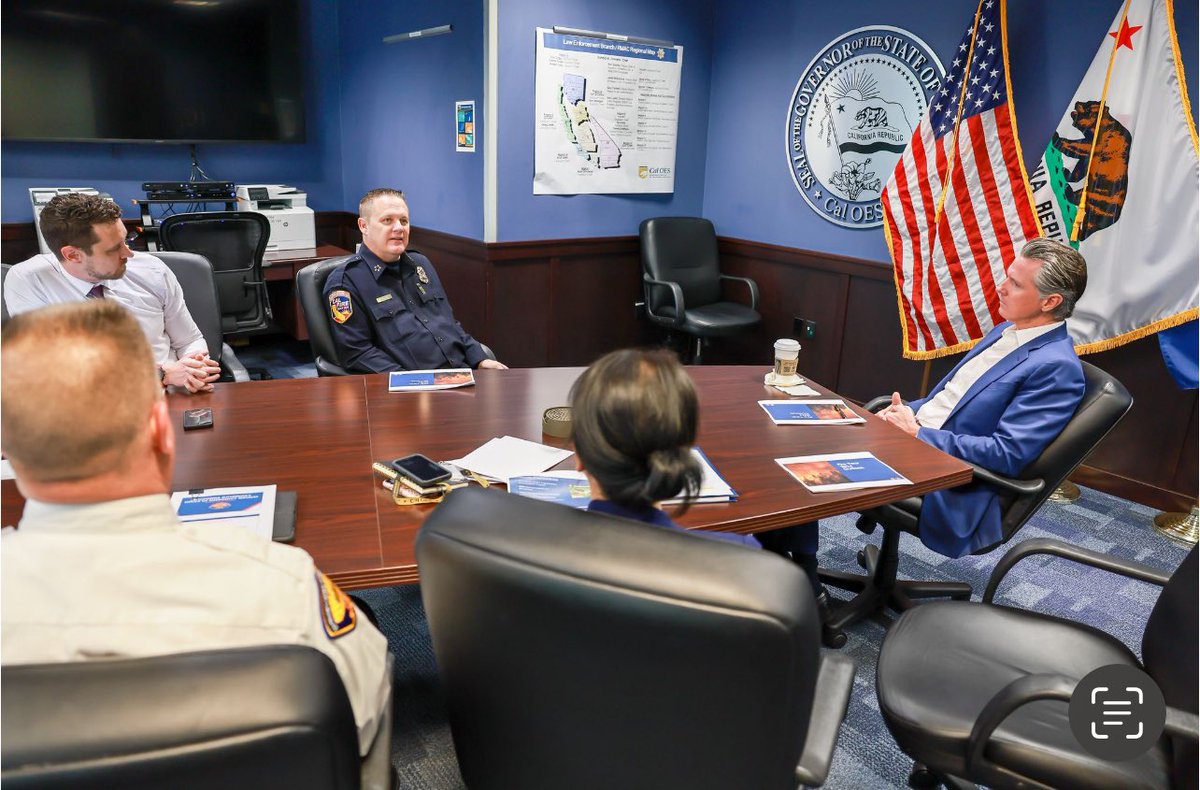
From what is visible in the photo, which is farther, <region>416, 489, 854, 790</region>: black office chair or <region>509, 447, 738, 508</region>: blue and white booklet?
<region>509, 447, 738, 508</region>: blue and white booklet

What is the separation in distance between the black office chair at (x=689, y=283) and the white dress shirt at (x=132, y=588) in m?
3.59

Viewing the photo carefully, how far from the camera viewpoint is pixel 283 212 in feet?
15.5

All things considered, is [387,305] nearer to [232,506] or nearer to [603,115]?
[232,506]

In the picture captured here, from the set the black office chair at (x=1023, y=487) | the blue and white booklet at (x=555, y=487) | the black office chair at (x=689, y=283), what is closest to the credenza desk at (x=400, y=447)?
the blue and white booklet at (x=555, y=487)

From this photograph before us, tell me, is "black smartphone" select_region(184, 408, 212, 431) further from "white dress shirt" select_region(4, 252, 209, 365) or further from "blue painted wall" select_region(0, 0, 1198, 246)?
"blue painted wall" select_region(0, 0, 1198, 246)

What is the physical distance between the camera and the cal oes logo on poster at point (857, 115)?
386 centimetres

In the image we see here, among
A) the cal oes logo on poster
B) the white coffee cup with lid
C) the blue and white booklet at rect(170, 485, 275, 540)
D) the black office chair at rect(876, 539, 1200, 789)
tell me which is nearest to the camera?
the black office chair at rect(876, 539, 1200, 789)

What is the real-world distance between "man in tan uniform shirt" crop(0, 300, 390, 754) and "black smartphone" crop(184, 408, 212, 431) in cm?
113

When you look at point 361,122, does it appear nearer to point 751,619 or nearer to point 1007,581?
point 1007,581

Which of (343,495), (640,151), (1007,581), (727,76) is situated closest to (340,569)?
(343,495)

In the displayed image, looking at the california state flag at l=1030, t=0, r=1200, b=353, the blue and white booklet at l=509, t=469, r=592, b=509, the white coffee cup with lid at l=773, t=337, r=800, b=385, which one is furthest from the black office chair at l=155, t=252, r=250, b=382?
the california state flag at l=1030, t=0, r=1200, b=353

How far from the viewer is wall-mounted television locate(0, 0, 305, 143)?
170 inches

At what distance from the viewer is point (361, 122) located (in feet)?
17.1

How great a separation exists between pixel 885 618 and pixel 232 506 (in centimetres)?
184
